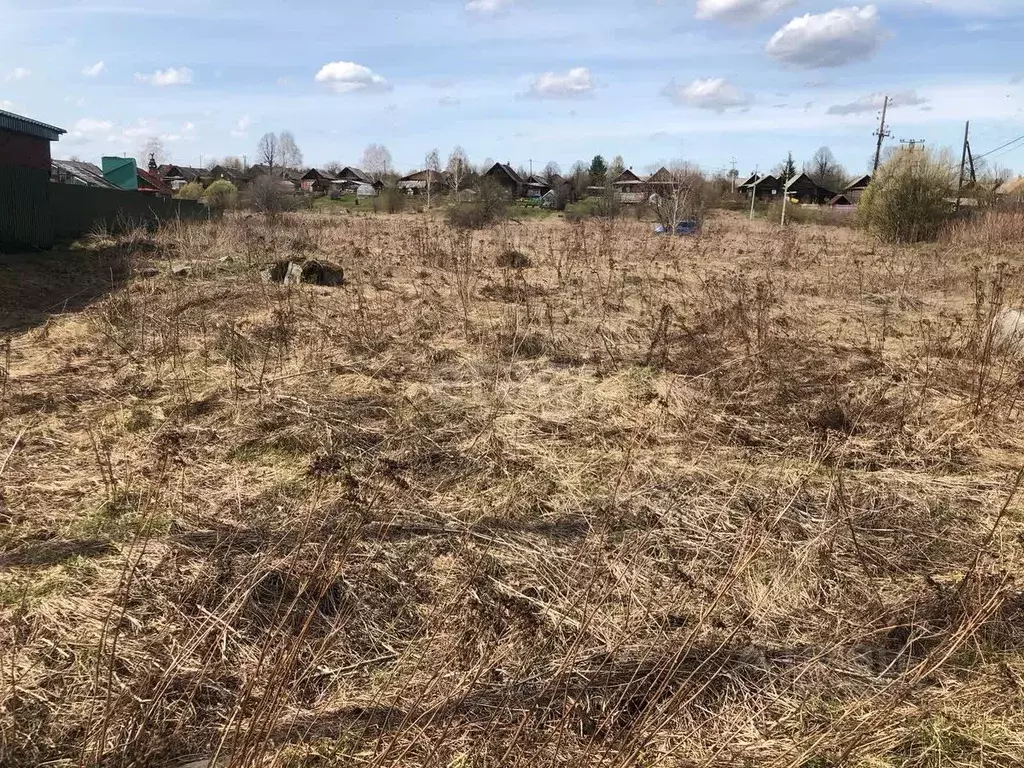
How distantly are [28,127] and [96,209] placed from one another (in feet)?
12.7

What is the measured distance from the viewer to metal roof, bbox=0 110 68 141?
1756 centimetres

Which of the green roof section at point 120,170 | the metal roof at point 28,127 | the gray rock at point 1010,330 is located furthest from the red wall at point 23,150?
the green roof section at point 120,170

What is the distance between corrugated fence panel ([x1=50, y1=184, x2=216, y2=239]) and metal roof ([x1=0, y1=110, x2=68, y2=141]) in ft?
6.79

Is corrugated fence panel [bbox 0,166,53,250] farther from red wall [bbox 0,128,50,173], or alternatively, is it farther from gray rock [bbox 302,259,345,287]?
gray rock [bbox 302,259,345,287]

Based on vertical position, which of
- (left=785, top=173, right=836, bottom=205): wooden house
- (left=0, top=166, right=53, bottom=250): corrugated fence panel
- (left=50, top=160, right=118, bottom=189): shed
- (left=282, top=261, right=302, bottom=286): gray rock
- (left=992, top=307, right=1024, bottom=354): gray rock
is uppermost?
(left=785, top=173, right=836, bottom=205): wooden house

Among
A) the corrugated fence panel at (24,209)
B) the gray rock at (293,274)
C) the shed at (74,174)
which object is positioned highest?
the shed at (74,174)

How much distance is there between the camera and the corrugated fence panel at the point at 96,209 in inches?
621

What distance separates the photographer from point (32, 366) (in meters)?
6.19

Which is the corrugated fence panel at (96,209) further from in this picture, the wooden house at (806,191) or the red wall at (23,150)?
the wooden house at (806,191)

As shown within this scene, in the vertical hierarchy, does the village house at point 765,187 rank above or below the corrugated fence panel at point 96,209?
above

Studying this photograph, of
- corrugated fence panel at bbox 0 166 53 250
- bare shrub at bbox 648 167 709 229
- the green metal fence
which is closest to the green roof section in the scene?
the green metal fence

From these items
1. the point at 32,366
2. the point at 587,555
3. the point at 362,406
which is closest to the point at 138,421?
the point at 362,406

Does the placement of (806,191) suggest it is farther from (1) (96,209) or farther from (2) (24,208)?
(2) (24,208)

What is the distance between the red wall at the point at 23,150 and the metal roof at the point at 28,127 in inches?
Result: 5.7
